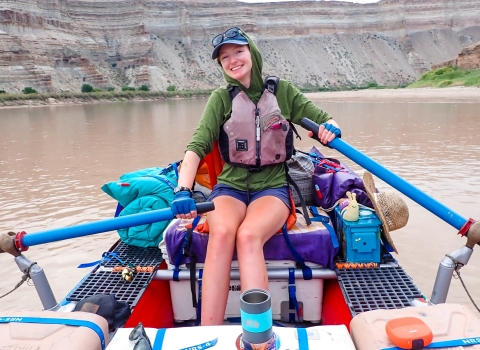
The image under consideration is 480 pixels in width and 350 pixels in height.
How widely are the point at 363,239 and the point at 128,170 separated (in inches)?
250

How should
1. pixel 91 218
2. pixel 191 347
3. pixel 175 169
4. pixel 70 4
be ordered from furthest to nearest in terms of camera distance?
pixel 70 4, pixel 91 218, pixel 175 169, pixel 191 347

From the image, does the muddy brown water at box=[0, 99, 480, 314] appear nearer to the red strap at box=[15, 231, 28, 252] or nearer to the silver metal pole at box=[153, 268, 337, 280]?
the red strap at box=[15, 231, 28, 252]

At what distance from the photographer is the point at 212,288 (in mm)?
2008

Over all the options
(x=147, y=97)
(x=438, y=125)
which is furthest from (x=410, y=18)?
(x=438, y=125)

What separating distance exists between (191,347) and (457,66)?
3838cm

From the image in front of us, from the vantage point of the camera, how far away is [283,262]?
2.44 metres

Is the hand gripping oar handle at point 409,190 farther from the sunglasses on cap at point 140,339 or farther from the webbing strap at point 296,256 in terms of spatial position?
the sunglasses on cap at point 140,339

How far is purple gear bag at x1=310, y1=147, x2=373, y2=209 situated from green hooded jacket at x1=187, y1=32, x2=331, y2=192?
473 millimetres

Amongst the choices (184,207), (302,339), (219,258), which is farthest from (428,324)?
(184,207)

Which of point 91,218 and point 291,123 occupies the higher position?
point 291,123

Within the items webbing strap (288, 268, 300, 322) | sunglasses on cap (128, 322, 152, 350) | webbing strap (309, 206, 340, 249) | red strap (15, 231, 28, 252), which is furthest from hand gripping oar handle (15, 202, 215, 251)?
webbing strap (309, 206, 340, 249)

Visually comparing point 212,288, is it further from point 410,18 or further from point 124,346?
point 410,18

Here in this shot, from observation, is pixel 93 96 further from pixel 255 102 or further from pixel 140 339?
pixel 140 339

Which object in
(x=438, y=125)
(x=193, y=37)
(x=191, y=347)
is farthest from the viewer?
(x=193, y=37)
